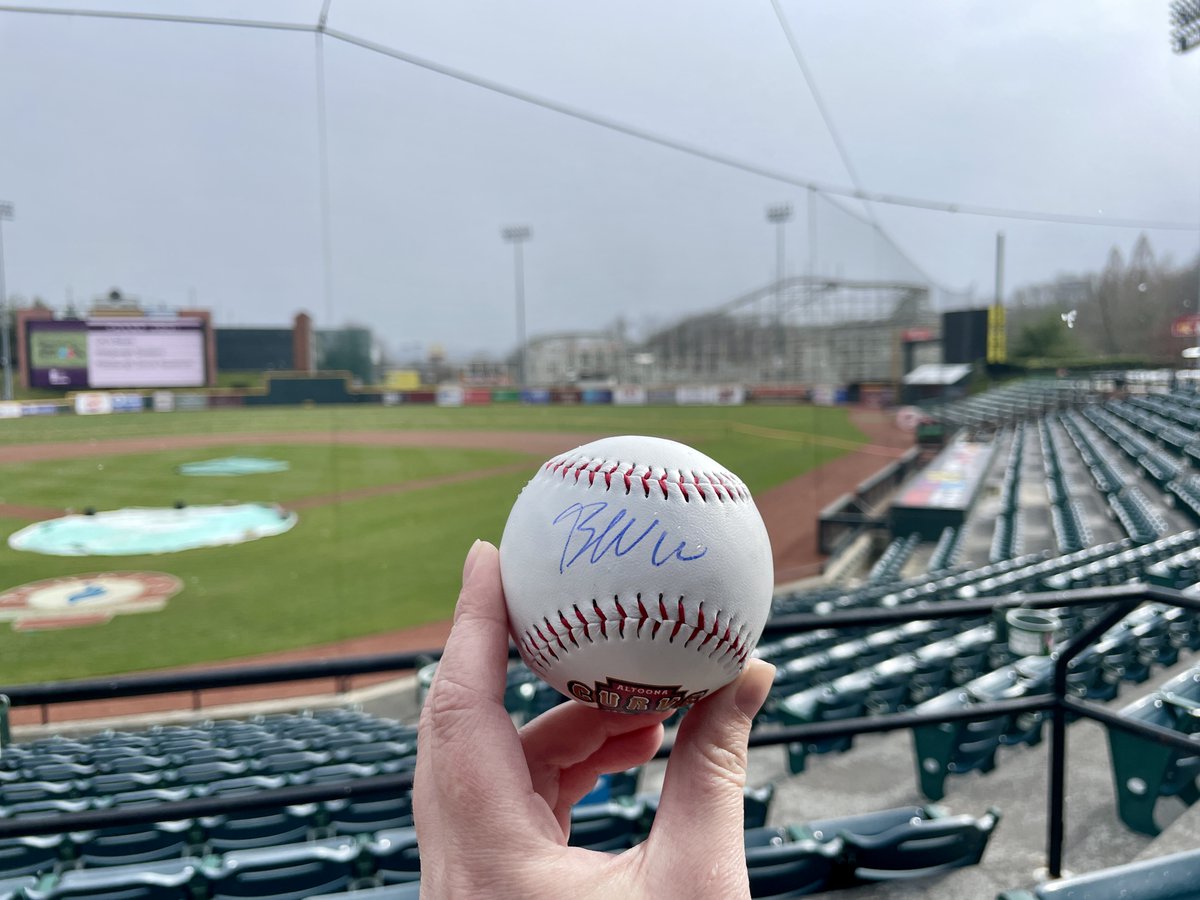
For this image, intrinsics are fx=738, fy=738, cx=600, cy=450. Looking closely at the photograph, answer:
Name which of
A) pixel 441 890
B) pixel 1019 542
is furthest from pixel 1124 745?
pixel 1019 542

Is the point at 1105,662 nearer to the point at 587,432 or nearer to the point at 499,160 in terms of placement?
the point at 499,160

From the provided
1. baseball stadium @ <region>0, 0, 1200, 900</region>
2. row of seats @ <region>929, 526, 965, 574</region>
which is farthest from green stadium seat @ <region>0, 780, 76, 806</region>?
row of seats @ <region>929, 526, 965, 574</region>

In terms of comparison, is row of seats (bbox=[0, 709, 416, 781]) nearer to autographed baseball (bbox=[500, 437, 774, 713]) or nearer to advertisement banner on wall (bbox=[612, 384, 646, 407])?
autographed baseball (bbox=[500, 437, 774, 713])

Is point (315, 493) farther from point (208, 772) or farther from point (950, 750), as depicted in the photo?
point (950, 750)

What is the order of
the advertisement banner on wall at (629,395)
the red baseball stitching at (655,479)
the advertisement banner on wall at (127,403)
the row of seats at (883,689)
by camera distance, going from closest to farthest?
the red baseball stitching at (655,479)
the row of seats at (883,689)
the advertisement banner on wall at (127,403)
the advertisement banner on wall at (629,395)

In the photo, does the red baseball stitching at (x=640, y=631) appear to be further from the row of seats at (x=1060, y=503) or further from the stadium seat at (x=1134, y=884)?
the row of seats at (x=1060, y=503)

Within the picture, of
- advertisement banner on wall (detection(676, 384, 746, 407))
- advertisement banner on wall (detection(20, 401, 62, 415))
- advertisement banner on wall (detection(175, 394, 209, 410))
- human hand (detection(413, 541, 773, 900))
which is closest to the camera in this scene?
human hand (detection(413, 541, 773, 900))

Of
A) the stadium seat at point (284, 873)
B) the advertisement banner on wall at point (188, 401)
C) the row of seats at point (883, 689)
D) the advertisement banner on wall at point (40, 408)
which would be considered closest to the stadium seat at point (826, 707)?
the row of seats at point (883, 689)
